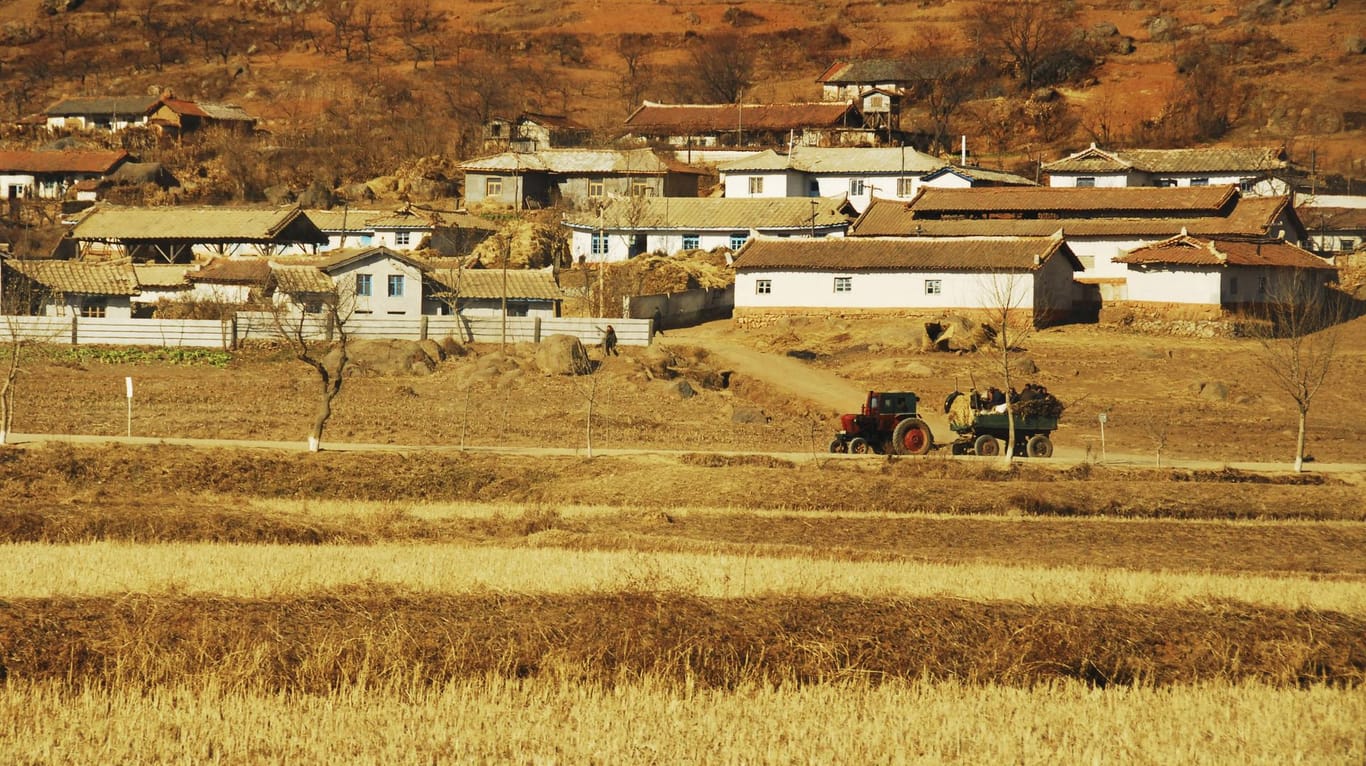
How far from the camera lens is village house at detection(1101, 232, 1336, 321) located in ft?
168

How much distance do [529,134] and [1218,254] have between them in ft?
163

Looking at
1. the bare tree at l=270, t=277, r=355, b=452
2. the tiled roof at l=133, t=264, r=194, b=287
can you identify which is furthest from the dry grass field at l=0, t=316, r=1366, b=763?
the tiled roof at l=133, t=264, r=194, b=287

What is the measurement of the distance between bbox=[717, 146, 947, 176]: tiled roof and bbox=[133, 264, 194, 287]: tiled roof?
2621cm

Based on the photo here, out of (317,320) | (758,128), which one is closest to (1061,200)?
(317,320)

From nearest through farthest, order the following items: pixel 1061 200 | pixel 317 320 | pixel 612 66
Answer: pixel 317 320 < pixel 1061 200 < pixel 612 66

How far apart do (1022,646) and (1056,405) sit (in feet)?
70.3

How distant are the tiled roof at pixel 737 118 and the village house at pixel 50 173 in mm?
30248

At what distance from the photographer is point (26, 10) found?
146 m

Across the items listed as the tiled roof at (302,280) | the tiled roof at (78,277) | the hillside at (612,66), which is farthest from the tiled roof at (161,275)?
the hillside at (612,66)

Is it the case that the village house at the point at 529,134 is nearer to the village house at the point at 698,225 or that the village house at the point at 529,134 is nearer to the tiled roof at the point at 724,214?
the tiled roof at the point at 724,214

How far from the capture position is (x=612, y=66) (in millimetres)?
122312

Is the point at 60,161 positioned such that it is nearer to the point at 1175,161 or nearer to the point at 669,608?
the point at 1175,161

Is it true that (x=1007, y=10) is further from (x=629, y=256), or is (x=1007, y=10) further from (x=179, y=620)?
(x=179, y=620)

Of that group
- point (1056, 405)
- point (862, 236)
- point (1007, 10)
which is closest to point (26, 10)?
point (1007, 10)
